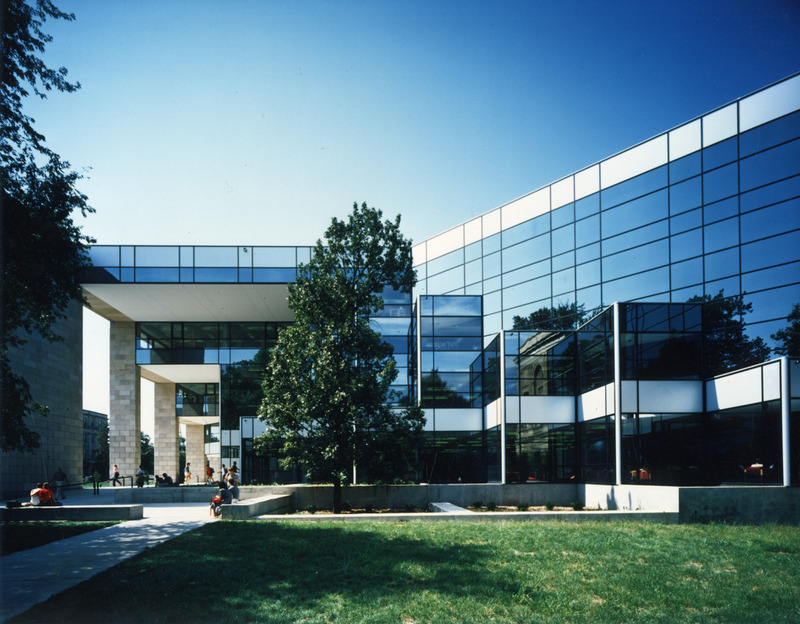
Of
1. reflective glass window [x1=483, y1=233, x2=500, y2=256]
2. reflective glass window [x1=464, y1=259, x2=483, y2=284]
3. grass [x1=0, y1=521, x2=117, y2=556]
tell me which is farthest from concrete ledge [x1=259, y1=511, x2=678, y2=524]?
reflective glass window [x1=464, y1=259, x2=483, y2=284]

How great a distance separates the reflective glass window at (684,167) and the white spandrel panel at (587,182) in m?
4.39

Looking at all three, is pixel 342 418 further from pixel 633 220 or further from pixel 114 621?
pixel 633 220

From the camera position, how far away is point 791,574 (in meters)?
9.83

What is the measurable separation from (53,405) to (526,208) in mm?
29988

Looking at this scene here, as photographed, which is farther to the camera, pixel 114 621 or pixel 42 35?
pixel 42 35

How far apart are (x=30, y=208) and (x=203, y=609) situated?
10059 millimetres

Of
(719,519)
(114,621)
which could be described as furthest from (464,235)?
(114,621)

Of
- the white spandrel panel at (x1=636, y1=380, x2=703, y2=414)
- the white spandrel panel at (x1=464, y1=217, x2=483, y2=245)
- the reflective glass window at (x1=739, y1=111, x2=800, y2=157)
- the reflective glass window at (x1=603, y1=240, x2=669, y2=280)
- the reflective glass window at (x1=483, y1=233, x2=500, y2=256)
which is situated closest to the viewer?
the white spandrel panel at (x1=636, y1=380, x2=703, y2=414)

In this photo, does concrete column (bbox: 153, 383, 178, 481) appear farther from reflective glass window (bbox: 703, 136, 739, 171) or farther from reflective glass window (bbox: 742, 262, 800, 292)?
reflective glass window (bbox: 703, 136, 739, 171)

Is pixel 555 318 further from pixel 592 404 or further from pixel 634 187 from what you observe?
pixel 592 404

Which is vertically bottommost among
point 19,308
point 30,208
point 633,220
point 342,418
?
point 342,418

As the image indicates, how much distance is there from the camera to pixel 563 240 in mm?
35031

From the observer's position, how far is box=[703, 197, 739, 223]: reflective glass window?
27156 mm

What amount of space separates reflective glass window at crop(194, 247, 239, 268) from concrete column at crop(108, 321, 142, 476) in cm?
1050
